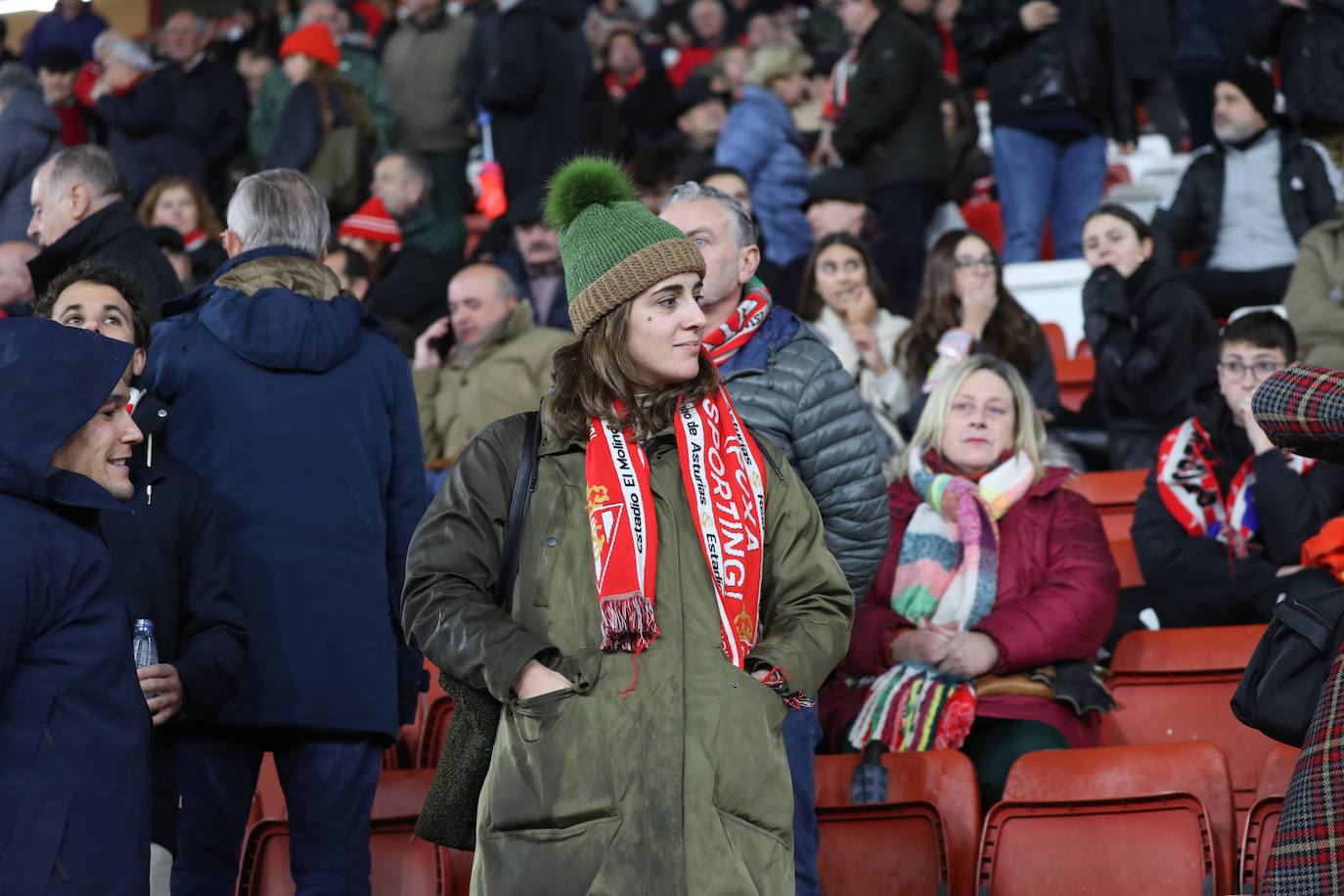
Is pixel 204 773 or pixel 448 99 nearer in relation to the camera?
pixel 204 773

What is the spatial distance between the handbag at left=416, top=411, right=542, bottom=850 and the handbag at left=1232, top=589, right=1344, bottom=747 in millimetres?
1259

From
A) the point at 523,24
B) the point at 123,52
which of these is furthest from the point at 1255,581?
the point at 123,52

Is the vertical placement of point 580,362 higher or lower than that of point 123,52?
lower

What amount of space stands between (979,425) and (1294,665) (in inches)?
85.5

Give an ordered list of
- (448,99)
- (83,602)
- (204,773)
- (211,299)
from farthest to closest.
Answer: (448,99), (211,299), (204,773), (83,602)

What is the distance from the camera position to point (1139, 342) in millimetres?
7270

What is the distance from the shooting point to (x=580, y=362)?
3.20 m

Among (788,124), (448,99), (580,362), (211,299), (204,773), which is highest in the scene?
(448,99)

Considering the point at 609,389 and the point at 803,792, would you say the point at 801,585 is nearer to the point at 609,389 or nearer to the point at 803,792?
the point at 609,389

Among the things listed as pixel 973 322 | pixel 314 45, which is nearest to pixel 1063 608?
pixel 973 322

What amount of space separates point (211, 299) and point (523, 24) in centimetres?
713

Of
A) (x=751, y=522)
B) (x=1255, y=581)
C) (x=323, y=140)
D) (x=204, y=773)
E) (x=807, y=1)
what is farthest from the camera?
(x=807, y=1)

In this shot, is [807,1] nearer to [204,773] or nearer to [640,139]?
[640,139]

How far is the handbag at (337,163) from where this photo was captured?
422 inches
